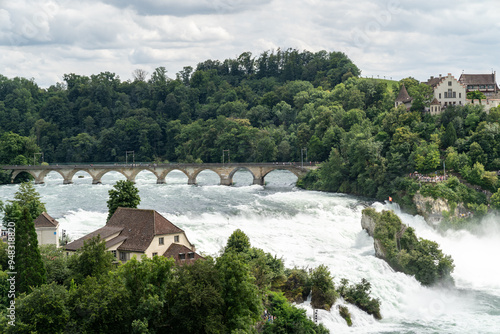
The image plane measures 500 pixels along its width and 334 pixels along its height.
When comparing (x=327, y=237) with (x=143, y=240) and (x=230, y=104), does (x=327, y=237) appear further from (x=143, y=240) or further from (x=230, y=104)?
(x=230, y=104)

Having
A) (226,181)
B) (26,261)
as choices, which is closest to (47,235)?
(26,261)

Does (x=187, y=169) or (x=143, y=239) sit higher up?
(x=143, y=239)

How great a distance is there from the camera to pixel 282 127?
146 m

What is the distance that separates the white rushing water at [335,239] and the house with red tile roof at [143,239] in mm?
9047

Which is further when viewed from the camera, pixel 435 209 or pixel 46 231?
pixel 435 209

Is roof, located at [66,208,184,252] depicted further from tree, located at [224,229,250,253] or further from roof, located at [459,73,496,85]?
roof, located at [459,73,496,85]

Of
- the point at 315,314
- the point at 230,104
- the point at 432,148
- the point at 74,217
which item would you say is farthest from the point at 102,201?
the point at 230,104

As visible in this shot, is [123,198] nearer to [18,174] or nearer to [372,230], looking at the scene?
[372,230]

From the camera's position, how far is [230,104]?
167500 mm

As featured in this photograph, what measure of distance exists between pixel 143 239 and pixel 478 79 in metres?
73.6

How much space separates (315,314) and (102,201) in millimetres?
50660

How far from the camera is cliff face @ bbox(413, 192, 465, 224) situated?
7348 centimetres

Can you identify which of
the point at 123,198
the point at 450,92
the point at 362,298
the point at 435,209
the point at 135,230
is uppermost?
the point at 450,92

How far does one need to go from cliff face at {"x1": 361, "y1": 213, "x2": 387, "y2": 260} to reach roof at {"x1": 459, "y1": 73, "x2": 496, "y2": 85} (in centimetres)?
4638
